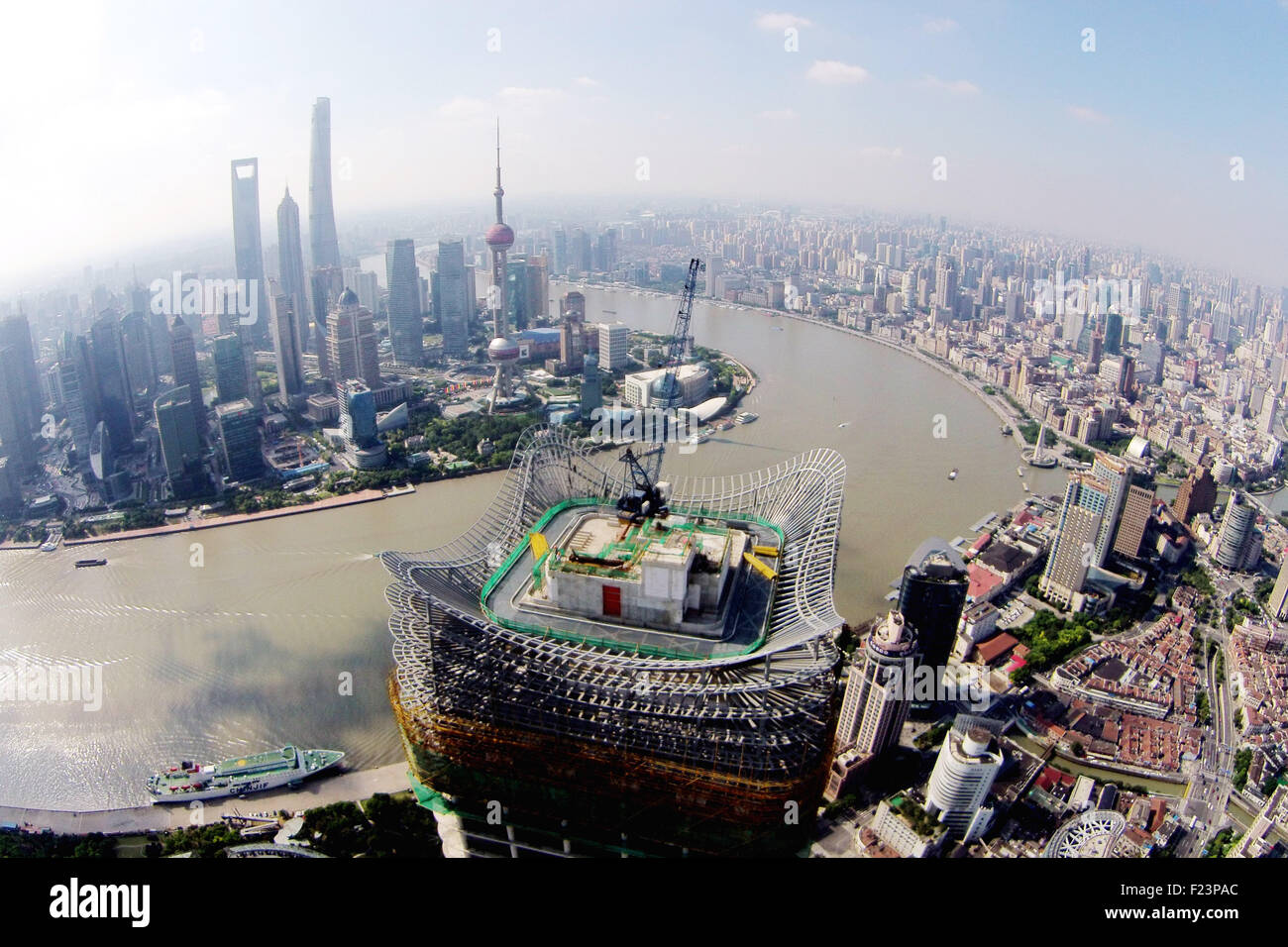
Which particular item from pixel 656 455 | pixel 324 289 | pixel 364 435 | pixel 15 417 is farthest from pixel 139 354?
pixel 656 455

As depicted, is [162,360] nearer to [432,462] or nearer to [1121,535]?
[432,462]

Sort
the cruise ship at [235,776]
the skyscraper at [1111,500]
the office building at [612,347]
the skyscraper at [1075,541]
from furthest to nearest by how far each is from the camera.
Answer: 1. the office building at [612,347]
2. the skyscraper at [1111,500]
3. the skyscraper at [1075,541]
4. the cruise ship at [235,776]

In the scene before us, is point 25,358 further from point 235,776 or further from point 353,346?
point 235,776

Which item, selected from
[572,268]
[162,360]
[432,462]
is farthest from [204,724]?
[572,268]

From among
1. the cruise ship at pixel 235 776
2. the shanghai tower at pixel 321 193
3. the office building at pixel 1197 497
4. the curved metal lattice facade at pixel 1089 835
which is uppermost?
the shanghai tower at pixel 321 193

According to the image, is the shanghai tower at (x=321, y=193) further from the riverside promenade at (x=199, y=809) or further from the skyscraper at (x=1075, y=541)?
the skyscraper at (x=1075, y=541)

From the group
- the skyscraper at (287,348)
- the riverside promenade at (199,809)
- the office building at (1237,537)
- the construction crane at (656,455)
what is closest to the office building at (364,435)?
the skyscraper at (287,348)
